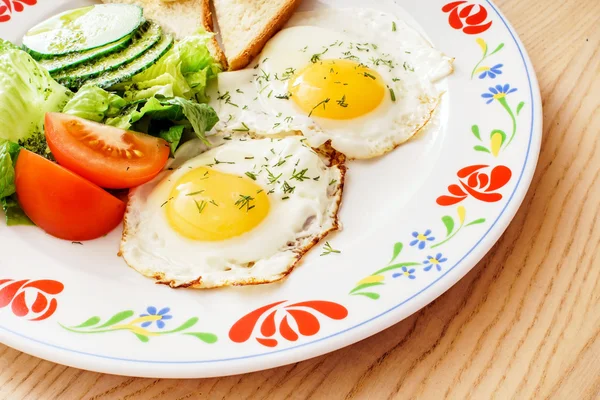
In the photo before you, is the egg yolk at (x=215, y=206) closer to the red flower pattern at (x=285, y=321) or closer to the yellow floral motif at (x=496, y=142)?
the red flower pattern at (x=285, y=321)

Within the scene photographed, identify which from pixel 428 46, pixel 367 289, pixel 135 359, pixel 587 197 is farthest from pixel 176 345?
pixel 428 46

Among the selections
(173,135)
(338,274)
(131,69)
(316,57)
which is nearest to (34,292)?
(173,135)

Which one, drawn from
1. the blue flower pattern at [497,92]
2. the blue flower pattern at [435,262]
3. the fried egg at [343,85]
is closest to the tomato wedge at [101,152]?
the fried egg at [343,85]

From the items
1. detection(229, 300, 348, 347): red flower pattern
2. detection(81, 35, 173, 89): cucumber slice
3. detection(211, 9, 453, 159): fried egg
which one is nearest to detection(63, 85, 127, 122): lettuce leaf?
detection(81, 35, 173, 89): cucumber slice

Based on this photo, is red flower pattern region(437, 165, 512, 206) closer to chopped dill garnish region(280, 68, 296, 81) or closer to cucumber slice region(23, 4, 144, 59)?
chopped dill garnish region(280, 68, 296, 81)

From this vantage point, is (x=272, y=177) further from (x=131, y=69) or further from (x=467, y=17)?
(x=467, y=17)

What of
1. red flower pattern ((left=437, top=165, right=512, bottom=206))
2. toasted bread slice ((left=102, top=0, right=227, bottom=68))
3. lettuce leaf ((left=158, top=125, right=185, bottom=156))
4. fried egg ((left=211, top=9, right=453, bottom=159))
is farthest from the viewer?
toasted bread slice ((left=102, top=0, right=227, bottom=68))
